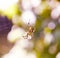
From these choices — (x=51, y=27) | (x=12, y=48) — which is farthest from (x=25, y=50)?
(x=51, y=27)

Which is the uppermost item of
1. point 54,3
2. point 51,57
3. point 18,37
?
point 54,3

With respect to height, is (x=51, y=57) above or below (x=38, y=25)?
below

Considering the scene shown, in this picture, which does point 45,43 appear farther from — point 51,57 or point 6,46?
point 6,46

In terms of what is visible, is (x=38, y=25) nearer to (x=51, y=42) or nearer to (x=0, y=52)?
(x=51, y=42)

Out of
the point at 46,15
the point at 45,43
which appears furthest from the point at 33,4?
the point at 45,43

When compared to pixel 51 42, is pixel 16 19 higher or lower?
higher
